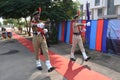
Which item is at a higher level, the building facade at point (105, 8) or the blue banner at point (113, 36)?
the building facade at point (105, 8)

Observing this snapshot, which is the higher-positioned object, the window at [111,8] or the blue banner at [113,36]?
the window at [111,8]

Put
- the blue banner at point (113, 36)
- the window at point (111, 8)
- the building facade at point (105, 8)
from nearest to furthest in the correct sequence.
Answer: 1. the blue banner at point (113, 36)
2. the building facade at point (105, 8)
3. the window at point (111, 8)

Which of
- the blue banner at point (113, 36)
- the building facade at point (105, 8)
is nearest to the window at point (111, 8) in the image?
the building facade at point (105, 8)

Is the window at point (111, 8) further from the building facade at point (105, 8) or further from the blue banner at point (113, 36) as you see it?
the blue banner at point (113, 36)

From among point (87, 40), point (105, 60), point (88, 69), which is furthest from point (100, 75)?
point (87, 40)

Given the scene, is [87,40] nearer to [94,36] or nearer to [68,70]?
[94,36]

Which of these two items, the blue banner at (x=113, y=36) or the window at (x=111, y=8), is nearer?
the blue banner at (x=113, y=36)

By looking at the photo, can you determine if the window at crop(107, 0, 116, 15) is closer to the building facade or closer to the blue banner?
the building facade

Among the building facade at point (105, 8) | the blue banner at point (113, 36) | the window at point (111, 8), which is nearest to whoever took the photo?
the blue banner at point (113, 36)

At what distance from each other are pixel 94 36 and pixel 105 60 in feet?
10.6

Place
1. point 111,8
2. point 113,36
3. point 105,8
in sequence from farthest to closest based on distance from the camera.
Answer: point 105,8, point 111,8, point 113,36

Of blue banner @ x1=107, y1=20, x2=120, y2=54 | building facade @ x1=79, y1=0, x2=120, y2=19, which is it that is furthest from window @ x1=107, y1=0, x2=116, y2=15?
blue banner @ x1=107, y1=20, x2=120, y2=54

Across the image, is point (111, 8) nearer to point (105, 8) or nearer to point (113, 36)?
point (105, 8)

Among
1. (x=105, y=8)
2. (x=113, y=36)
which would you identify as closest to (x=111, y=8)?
(x=105, y=8)
